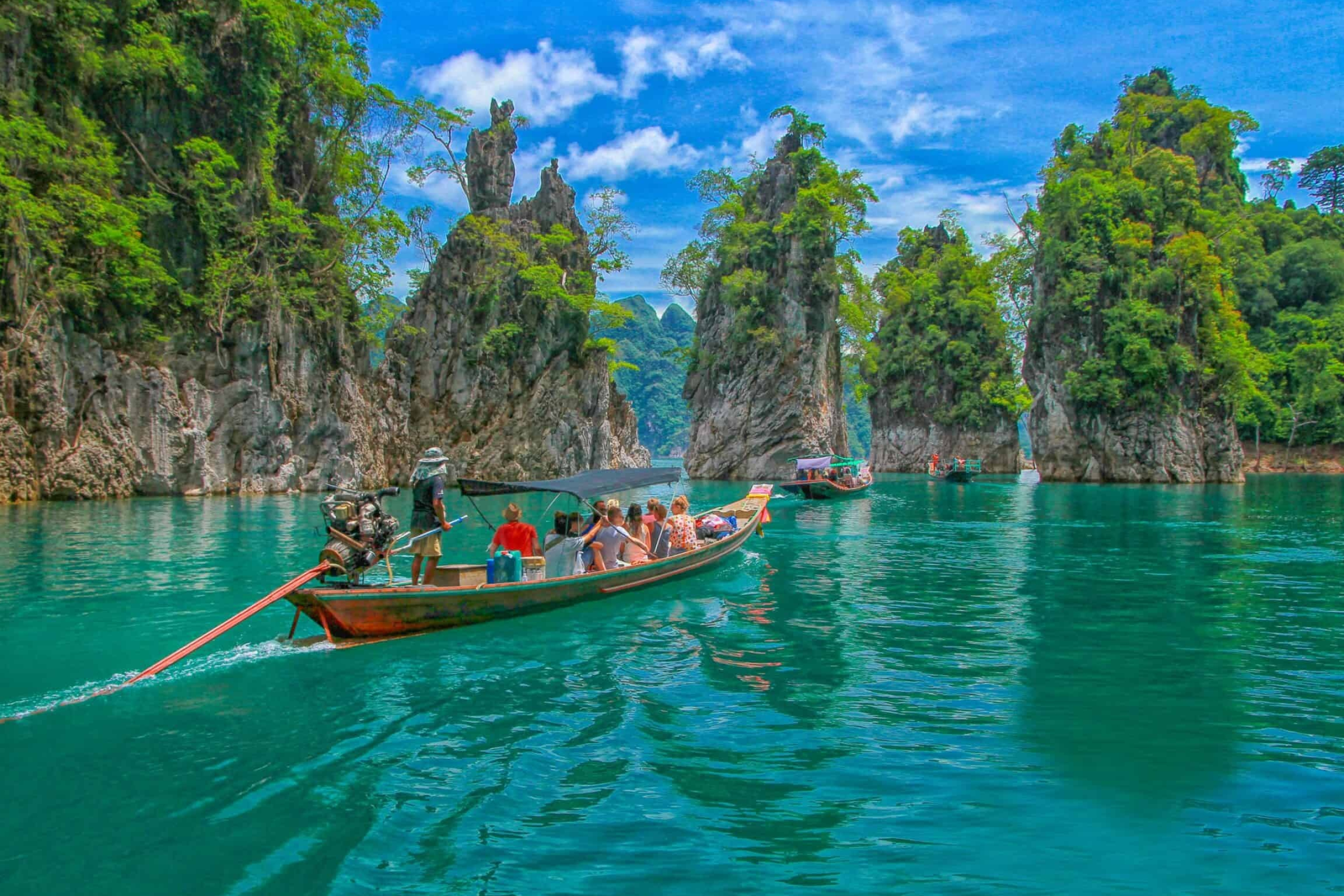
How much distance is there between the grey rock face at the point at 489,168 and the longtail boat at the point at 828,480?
30622mm

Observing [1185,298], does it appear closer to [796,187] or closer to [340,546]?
[796,187]

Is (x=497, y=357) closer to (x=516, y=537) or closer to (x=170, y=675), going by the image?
(x=516, y=537)

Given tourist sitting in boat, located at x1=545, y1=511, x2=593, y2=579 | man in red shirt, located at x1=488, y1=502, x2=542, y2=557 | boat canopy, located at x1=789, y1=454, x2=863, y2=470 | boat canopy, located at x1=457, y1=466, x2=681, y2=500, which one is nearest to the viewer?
man in red shirt, located at x1=488, y1=502, x2=542, y2=557

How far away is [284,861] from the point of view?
4.28 meters

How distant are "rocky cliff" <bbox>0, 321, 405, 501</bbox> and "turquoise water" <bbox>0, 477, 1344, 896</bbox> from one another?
18.3 metres

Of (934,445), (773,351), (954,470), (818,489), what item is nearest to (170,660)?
(818,489)

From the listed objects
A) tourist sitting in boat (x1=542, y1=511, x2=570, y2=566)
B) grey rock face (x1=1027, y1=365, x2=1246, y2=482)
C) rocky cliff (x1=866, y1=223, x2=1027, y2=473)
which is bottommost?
tourist sitting in boat (x1=542, y1=511, x2=570, y2=566)

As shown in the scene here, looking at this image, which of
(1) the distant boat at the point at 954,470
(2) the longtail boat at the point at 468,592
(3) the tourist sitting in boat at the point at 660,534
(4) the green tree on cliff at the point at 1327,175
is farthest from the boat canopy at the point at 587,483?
(4) the green tree on cliff at the point at 1327,175

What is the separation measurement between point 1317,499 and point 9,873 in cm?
4335

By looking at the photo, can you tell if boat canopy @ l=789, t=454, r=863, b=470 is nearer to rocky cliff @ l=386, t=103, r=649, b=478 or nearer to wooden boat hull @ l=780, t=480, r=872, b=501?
wooden boat hull @ l=780, t=480, r=872, b=501

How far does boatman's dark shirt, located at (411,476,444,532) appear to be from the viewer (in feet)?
32.7

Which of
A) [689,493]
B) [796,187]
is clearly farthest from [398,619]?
[796,187]

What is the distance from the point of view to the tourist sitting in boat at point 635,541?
42.8 ft

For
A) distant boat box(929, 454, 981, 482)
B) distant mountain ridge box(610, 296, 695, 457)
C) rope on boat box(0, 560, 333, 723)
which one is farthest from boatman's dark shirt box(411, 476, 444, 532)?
distant mountain ridge box(610, 296, 695, 457)
